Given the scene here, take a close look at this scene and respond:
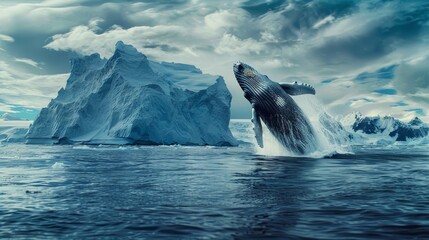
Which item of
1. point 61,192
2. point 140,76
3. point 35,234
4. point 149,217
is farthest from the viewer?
point 140,76

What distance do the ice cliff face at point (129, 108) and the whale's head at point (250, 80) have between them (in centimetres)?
5546

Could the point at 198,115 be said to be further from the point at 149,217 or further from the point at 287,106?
the point at 149,217

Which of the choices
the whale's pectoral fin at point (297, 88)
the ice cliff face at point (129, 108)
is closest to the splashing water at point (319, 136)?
the whale's pectoral fin at point (297, 88)

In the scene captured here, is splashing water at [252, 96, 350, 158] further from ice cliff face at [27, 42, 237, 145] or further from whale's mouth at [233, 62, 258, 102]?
ice cliff face at [27, 42, 237, 145]

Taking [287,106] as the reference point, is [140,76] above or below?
above

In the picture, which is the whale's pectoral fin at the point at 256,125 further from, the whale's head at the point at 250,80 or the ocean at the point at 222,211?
the ocean at the point at 222,211

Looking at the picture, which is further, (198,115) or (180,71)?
(180,71)

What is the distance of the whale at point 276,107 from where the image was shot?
18500 millimetres

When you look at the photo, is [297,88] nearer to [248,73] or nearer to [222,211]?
[248,73]

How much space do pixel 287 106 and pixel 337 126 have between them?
798 centimetres

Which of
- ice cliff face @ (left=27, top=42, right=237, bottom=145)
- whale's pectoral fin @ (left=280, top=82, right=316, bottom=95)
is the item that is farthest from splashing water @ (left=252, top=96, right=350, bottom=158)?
ice cliff face @ (left=27, top=42, right=237, bottom=145)

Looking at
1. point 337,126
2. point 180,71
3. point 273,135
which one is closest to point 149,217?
point 273,135

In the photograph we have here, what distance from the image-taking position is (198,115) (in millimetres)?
87188

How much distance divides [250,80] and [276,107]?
6.19 ft
